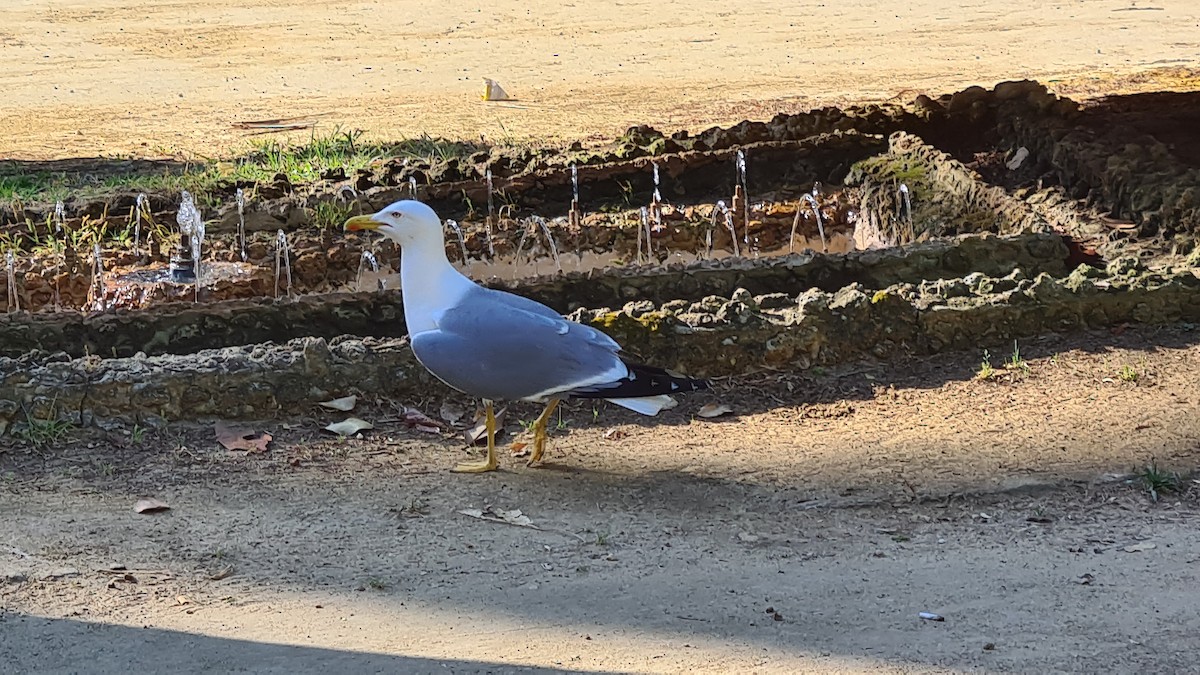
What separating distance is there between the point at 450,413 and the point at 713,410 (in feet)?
3.08

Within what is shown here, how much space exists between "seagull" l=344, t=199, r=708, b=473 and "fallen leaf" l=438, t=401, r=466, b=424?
487 millimetres

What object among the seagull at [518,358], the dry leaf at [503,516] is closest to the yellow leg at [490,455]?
the seagull at [518,358]

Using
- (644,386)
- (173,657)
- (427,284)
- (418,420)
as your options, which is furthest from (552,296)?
(173,657)

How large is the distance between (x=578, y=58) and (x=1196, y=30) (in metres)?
6.00

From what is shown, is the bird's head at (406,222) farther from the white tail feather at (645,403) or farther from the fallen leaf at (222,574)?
the fallen leaf at (222,574)

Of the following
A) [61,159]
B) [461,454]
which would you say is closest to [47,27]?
[61,159]

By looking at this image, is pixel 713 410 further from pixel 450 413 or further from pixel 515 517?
pixel 515 517

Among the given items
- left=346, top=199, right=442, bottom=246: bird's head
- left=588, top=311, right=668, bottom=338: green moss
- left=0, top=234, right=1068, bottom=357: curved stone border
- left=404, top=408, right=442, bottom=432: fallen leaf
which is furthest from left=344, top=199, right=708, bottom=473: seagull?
left=0, top=234, right=1068, bottom=357: curved stone border

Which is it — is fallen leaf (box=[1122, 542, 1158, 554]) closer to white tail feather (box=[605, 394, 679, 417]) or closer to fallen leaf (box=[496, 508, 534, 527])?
white tail feather (box=[605, 394, 679, 417])

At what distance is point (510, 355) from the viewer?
470 cm

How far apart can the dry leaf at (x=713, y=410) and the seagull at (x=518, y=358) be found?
608mm

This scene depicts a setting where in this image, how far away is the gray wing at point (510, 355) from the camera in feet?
15.4

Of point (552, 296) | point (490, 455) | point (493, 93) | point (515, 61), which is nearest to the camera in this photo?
point (490, 455)

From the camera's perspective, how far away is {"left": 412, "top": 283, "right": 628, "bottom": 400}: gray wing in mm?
4699
